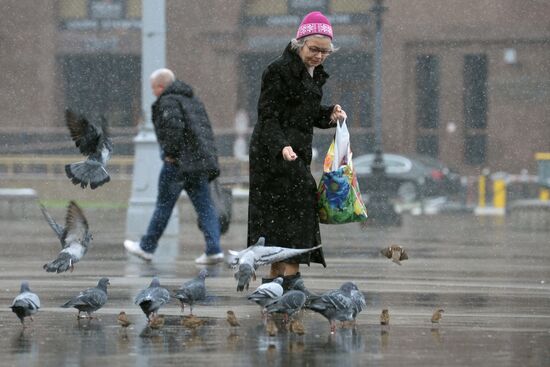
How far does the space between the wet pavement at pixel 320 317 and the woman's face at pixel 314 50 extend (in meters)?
1.63

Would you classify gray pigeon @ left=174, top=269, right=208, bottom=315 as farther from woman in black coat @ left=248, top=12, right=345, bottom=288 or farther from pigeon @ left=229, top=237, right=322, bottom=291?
woman in black coat @ left=248, top=12, right=345, bottom=288

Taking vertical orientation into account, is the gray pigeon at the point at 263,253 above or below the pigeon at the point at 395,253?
below

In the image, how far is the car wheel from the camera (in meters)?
36.2

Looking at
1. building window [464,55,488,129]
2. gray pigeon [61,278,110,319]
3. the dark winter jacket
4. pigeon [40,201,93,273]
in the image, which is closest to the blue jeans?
the dark winter jacket

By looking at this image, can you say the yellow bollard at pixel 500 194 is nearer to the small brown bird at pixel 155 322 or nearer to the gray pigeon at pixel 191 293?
the gray pigeon at pixel 191 293

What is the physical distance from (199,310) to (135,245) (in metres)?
4.86

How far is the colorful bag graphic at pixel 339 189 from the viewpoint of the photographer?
9797mm

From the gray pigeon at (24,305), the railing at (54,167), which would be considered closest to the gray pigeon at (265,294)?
the gray pigeon at (24,305)

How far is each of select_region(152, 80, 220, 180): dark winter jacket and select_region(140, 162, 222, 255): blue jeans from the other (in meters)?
0.15

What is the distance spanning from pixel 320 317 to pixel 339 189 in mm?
863

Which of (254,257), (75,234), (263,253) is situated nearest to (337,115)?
(263,253)

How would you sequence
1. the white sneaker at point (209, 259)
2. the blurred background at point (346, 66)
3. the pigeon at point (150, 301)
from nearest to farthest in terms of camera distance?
1. the pigeon at point (150, 301)
2. the white sneaker at point (209, 259)
3. the blurred background at point (346, 66)

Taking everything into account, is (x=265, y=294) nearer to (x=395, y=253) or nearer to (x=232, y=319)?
(x=232, y=319)

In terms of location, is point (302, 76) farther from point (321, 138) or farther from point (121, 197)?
point (321, 138)
